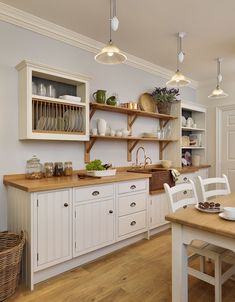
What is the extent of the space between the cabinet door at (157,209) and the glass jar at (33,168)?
151cm

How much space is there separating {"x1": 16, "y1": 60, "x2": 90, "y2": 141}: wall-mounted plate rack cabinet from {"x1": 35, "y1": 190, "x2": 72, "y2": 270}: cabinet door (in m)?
0.65

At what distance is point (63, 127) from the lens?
102 inches

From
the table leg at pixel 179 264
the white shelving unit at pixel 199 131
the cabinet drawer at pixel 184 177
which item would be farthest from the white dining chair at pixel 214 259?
the white shelving unit at pixel 199 131

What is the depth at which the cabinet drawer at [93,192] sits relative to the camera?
89.1 inches

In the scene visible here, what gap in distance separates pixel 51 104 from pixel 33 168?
71cm

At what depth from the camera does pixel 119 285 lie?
2045 mm

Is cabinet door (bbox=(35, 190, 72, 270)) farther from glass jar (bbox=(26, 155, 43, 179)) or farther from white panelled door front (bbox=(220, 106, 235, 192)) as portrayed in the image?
white panelled door front (bbox=(220, 106, 235, 192))

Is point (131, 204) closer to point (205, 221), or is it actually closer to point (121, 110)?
point (121, 110)

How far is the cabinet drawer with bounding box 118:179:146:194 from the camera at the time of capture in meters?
2.67

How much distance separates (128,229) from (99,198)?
2.08 feet

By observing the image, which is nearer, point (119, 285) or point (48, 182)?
point (119, 285)

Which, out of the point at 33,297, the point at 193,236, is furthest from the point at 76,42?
the point at 33,297

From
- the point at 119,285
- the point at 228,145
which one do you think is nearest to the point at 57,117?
the point at 119,285

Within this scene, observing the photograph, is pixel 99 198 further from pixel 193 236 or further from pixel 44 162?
pixel 193 236
